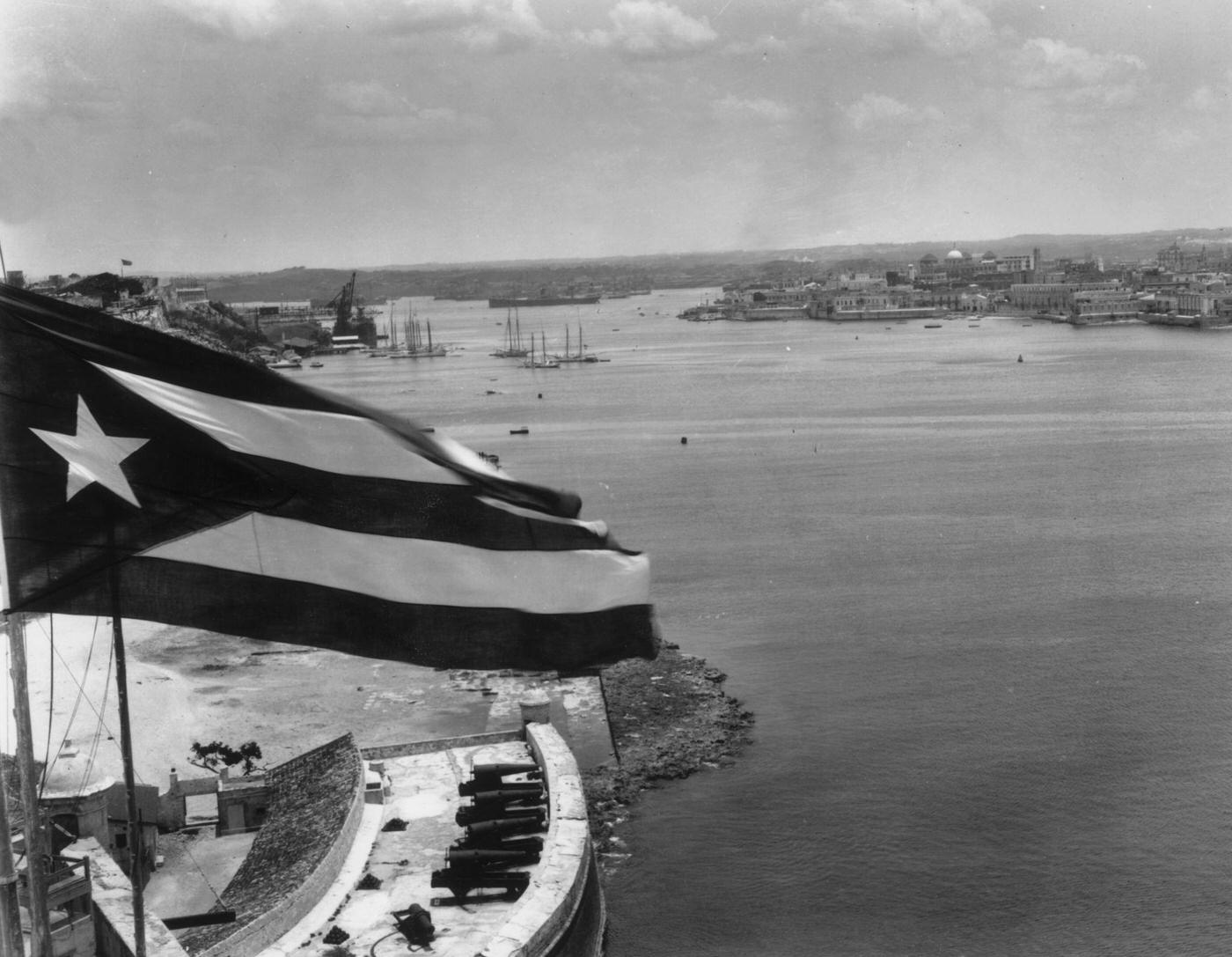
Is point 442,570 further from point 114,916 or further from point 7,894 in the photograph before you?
point 114,916

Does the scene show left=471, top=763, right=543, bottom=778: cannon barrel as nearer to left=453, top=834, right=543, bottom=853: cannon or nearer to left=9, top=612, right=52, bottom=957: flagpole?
left=453, top=834, right=543, bottom=853: cannon

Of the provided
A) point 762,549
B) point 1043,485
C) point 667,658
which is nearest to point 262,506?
point 667,658

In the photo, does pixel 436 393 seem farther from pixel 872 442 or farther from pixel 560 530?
pixel 560 530

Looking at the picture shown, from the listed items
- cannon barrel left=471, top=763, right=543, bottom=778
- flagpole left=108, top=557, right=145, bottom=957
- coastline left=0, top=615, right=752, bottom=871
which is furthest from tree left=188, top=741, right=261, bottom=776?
flagpole left=108, top=557, right=145, bottom=957

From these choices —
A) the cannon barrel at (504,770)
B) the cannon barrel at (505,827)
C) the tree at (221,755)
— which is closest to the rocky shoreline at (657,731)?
the cannon barrel at (504,770)

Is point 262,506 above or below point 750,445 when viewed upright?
above

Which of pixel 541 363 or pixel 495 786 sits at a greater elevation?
pixel 541 363

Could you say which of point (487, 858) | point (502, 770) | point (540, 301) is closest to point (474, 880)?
point (487, 858)
